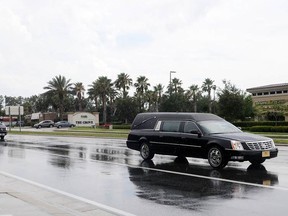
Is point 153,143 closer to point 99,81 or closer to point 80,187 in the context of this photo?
point 80,187

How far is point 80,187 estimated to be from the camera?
31.8 feet

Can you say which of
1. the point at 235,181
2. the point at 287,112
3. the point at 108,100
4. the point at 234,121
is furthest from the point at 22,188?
the point at 108,100

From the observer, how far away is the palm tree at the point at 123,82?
323 ft

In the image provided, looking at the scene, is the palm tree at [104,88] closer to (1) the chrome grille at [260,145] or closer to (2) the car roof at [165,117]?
(2) the car roof at [165,117]

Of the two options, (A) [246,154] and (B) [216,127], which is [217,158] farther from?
(B) [216,127]

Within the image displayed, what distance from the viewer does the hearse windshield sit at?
13234mm

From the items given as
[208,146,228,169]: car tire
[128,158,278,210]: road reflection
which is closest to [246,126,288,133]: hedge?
[128,158,278,210]: road reflection

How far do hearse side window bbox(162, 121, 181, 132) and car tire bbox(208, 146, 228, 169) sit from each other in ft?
6.22

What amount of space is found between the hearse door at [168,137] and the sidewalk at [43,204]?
5681 mm

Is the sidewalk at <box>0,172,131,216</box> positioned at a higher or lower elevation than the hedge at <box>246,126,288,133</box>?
lower

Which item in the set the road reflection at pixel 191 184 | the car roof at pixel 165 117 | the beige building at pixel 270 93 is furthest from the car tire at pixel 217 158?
the beige building at pixel 270 93

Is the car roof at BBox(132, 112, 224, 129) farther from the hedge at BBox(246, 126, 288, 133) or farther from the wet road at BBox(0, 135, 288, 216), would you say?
the hedge at BBox(246, 126, 288, 133)

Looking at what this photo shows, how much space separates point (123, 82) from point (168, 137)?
8503 cm

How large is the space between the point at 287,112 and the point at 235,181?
47328 mm
